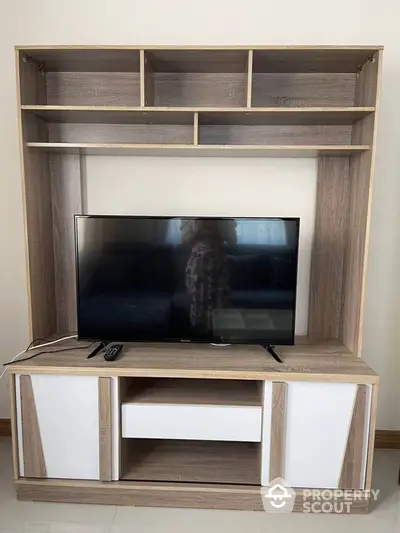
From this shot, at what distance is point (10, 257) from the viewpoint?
2291 millimetres

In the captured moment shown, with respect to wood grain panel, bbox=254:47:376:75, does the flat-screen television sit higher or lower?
lower

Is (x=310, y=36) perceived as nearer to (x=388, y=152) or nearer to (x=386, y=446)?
(x=388, y=152)

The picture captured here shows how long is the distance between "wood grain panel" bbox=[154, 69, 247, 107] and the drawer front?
58.1 inches

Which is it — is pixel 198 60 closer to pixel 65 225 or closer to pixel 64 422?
pixel 65 225

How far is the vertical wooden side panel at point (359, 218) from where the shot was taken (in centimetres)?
182

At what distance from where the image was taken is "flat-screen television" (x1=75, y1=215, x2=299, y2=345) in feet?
6.25

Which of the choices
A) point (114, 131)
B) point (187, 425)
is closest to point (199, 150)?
point (114, 131)

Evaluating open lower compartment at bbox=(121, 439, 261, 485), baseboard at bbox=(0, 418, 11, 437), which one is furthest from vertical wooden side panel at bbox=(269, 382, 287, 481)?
baseboard at bbox=(0, 418, 11, 437)

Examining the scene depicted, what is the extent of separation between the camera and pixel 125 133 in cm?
216

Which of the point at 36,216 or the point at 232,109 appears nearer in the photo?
the point at 232,109

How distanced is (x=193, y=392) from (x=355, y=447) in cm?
74

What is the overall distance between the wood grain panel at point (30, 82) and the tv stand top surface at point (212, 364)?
119 centimetres

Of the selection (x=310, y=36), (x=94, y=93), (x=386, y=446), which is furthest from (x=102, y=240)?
(x=386, y=446)

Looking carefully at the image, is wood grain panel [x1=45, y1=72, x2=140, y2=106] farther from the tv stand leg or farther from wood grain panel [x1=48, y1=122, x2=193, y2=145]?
the tv stand leg
